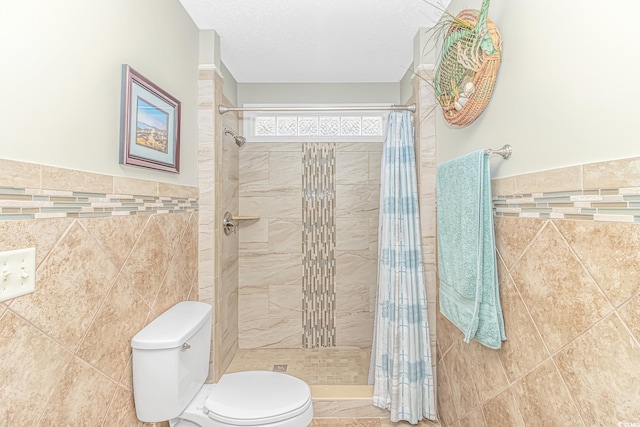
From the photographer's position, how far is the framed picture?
1279mm

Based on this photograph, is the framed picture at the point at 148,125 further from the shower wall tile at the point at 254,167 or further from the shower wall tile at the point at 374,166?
the shower wall tile at the point at 374,166

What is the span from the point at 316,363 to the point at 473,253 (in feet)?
5.99

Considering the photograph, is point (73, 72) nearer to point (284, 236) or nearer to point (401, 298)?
point (401, 298)

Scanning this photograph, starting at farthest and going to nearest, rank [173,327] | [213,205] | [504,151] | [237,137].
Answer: [237,137]
[213,205]
[173,327]
[504,151]

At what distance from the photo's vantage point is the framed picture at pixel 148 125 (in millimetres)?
1279

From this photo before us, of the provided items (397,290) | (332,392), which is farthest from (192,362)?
(397,290)

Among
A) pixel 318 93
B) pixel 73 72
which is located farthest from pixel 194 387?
pixel 318 93

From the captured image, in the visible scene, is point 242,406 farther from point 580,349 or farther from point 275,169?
point 275,169

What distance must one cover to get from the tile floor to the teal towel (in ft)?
4.25

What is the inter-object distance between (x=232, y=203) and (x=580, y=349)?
2.32 metres

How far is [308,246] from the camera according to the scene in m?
2.93

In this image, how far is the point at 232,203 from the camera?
269 cm

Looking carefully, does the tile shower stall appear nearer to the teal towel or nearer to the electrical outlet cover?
the teal towel

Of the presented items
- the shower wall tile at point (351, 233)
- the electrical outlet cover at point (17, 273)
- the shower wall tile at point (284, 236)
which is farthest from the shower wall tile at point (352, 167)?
the electrical outlet cover at point (17, 273)
